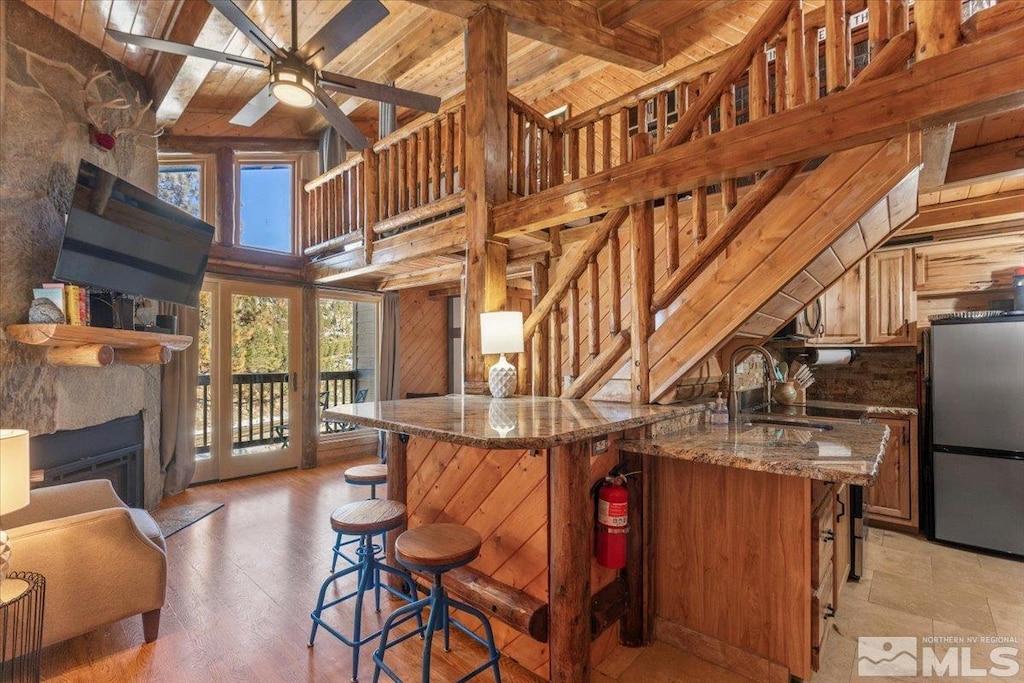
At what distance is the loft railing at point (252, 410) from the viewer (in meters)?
5.16

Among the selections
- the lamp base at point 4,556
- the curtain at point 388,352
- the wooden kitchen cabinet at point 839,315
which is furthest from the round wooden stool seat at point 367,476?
the wooden kitchen cabinet at point 839,315

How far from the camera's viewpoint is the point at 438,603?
6.55 ft

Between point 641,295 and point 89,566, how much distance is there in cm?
293

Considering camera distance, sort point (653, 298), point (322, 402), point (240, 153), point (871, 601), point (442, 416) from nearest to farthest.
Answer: point (442, 416) → point (653, 298) → point (871, 601) → point (240, 153) → point (322, 402)

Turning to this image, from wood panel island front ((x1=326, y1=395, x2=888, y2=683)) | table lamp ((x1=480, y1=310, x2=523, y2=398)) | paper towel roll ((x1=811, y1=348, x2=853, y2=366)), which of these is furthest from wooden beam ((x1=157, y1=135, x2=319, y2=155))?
paper towel roll ((x1=811, y1=348, x2=853, y2=366))

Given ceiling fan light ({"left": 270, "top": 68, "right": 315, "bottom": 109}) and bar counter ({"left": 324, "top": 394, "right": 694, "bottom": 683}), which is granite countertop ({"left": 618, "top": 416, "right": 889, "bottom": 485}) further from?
ceiling fan light ({"left": 270, "top": 68, "right": 315, "bottom": 109})

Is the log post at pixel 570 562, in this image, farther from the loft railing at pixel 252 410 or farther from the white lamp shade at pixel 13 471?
the loft railing at pixel 252 410

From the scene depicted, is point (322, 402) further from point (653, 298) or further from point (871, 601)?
point (871, 601)

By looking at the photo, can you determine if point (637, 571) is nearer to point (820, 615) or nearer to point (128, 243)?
point (820, 615)

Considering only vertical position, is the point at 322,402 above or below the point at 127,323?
below

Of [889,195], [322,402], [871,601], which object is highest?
[889,195]

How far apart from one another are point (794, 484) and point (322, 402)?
565 centimetres

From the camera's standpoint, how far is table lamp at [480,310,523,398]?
2.94 metres

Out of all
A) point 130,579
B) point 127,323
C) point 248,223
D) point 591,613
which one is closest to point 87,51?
point 127,323
